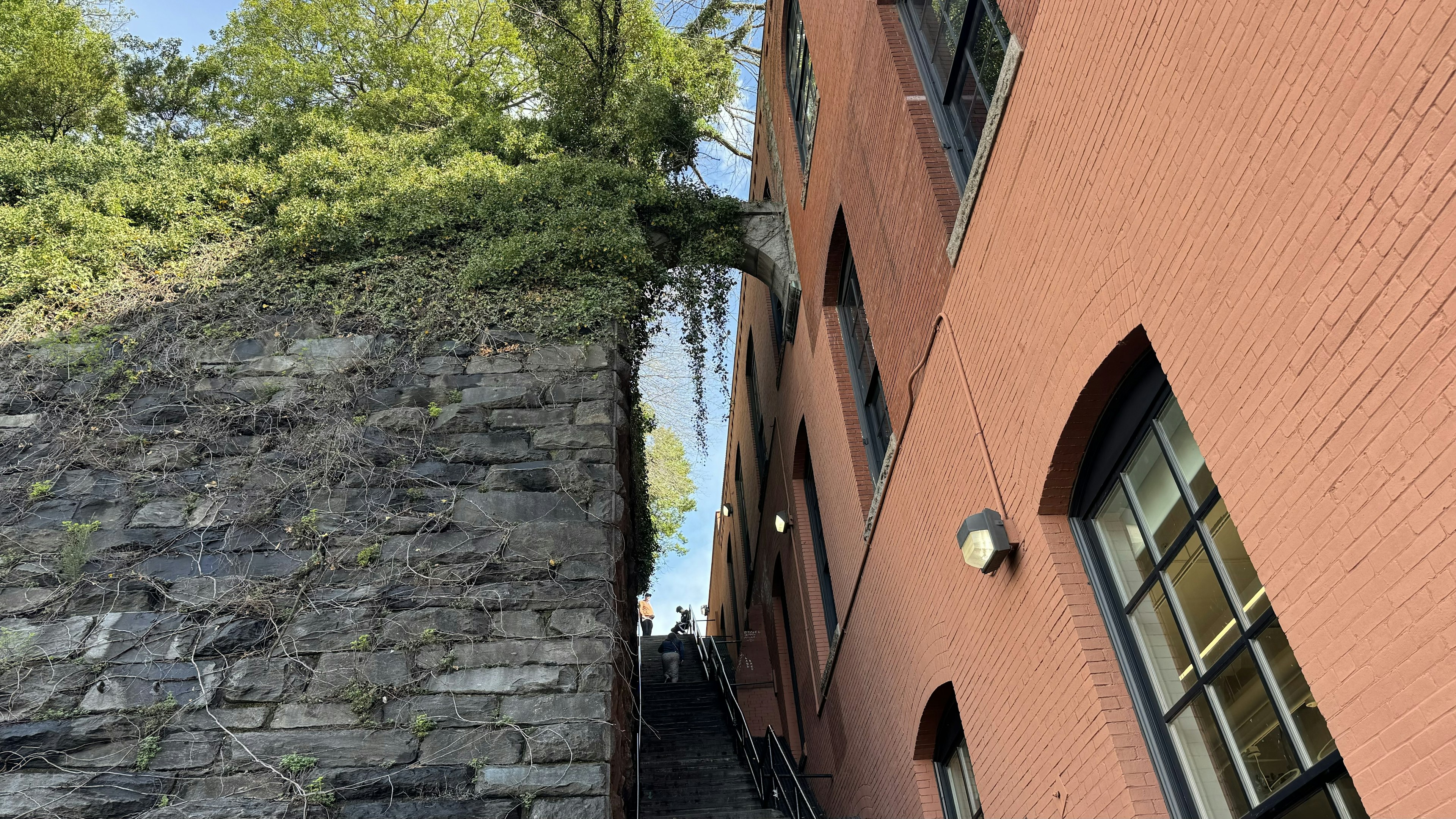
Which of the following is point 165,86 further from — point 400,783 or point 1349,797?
point 1349,797

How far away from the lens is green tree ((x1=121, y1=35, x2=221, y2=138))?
14.0 meters

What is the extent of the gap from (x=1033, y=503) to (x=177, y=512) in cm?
562

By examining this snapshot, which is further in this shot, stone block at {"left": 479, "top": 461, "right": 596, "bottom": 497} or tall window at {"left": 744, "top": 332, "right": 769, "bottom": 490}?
tall window at {"left": 744, "top": 332, "right": 769, "bottom": 490}

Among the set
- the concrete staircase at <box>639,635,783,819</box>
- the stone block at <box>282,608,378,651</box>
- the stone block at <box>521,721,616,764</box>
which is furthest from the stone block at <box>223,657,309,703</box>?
the concrete staircase at <box>639,635,783,819</box>

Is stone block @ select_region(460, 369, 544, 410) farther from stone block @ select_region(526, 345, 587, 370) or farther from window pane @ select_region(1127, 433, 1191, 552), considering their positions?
window pane @ select_region(1127, 433, 1191, 552)

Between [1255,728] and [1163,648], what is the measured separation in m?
0.64

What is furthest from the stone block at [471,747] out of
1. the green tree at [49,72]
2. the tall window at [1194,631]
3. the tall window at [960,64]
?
the green tree at [49,72]

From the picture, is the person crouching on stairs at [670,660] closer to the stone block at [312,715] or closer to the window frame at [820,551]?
the window frame at [820,551]

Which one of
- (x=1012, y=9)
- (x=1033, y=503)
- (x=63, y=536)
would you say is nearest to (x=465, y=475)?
(x=63, y=536)

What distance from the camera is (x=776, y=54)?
1127 centimetres

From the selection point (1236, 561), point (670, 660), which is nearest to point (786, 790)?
point (670, 660)

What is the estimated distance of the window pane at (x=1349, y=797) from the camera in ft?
8.84

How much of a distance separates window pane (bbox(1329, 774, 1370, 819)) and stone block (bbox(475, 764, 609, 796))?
3.54m

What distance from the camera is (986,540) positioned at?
4.76 m
